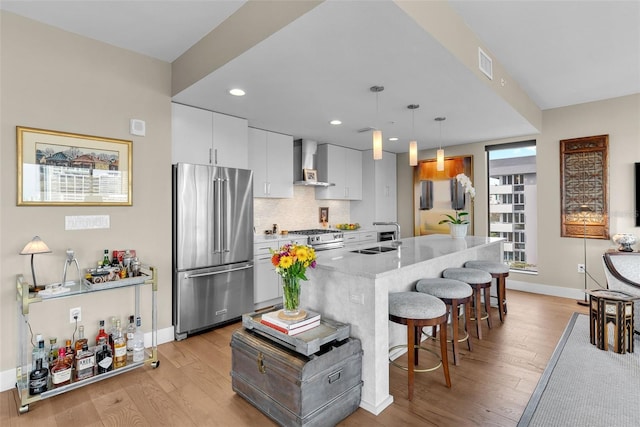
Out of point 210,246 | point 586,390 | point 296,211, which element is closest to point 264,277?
point 210,246

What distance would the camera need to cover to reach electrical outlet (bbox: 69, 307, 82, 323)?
8.92ft

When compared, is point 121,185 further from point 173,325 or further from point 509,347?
point 509,347

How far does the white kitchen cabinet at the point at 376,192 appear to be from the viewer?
617 cm

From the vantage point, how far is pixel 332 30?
6.82 feet

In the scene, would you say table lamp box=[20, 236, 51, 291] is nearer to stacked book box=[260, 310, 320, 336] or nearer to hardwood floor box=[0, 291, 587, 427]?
hardwood floor box=[0, 291, 587, 427]

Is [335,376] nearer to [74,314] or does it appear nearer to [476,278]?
[476,278]

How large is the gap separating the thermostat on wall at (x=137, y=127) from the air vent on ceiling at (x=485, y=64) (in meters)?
3.21

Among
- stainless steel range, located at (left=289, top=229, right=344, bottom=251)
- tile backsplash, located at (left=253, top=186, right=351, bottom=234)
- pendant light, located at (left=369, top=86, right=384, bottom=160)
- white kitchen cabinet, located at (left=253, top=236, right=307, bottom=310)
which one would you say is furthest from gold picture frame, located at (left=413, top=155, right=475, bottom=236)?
pendant light, located at (left=369, top=86, right=384, bottom=160)

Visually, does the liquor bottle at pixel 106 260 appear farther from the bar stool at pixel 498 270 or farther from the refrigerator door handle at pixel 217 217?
the bar stool at pixel 498 270

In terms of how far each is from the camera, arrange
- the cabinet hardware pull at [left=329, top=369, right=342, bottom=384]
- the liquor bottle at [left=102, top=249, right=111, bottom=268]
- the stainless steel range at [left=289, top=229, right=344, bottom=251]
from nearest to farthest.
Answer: the cabinet hardware pull at [left=329, top=369, right=342, bottom=384]
the liquor bottle at [left=102, top=249, right=111, bottom=268]
the stainless steel range at [left=289, top=229, right=344, bottom=251]

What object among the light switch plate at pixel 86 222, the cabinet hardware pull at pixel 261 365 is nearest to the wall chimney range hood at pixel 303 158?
the light switch plate at pixel 86 222

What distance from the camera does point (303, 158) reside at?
5.35m

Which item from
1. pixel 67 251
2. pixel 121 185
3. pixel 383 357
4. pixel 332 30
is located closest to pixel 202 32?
pixel 332 30

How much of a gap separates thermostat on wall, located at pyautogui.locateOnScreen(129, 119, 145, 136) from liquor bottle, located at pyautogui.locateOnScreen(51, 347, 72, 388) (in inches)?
76.3
